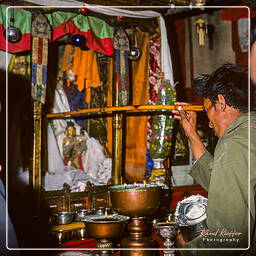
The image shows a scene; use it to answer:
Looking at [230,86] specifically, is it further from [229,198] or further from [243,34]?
[243,34]

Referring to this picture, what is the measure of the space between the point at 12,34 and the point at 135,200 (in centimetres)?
299

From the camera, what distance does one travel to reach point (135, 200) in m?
3.75

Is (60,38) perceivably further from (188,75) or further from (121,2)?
(188,75)

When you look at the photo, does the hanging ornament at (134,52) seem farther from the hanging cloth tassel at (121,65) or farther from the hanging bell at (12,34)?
the hanging bell at (12,34)

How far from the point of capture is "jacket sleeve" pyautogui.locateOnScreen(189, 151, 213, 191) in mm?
3197

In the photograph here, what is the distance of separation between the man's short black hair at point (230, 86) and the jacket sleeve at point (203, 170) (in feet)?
2.01

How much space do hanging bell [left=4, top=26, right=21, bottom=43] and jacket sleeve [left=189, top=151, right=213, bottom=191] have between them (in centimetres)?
328

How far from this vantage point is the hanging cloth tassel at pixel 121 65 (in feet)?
21.6

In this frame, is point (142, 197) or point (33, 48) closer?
point (142, 197)

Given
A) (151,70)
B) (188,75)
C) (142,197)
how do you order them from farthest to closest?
1. (188,75)
2. (151,70)
3. (142,197)

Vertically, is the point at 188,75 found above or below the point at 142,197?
above

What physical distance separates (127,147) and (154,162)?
1.16m

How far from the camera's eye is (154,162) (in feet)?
20.9

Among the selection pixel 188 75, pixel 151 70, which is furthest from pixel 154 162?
pixel 188 75
